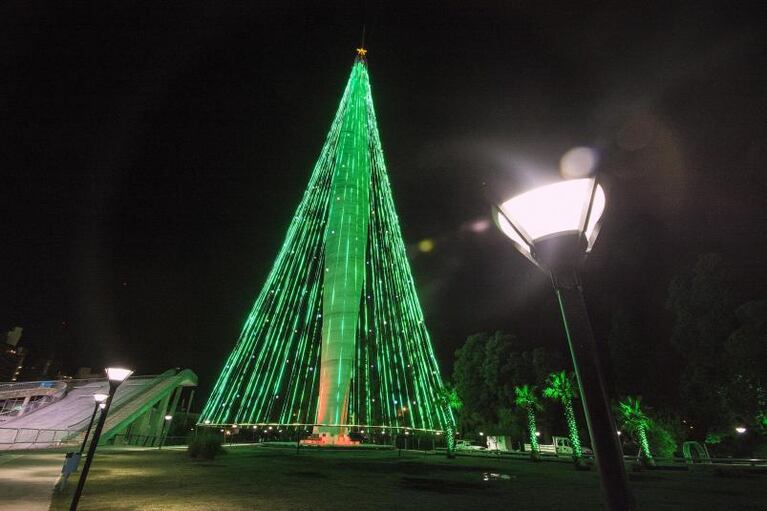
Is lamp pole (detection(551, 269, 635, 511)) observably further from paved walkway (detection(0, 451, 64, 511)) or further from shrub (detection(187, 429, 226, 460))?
shrub (detection(187, 429, 226, 460))

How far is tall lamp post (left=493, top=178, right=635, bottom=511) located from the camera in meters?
2.20

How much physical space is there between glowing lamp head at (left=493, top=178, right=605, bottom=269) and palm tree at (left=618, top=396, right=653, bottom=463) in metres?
30.2

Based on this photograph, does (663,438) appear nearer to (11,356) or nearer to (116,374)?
(116,374)

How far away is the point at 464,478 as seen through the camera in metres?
15.7

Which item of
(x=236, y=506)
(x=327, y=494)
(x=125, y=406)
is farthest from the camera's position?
(x=125, y=406)

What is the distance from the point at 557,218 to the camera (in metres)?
2.46

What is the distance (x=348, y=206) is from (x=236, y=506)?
88.9 ft

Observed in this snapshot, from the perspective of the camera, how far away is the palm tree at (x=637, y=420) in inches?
1041

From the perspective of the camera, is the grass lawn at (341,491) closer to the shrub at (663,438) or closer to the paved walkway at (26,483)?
the paved walkway at (26,483)

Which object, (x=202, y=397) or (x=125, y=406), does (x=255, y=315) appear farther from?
(x=202, y=397)

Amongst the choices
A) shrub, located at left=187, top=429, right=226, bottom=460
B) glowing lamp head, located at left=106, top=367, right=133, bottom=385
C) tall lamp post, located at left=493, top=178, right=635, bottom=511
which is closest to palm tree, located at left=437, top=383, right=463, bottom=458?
shrub, located at left=187, top=429, right=226, bottom=460

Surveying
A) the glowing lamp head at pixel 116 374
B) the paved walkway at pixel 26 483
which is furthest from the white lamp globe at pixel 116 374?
the paved walkway at pixel 26 483

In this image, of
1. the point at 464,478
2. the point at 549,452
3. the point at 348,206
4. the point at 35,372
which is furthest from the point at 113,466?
the point at 35,372

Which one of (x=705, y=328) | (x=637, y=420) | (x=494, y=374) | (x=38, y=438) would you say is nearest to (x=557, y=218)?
(x=705, y=328)
